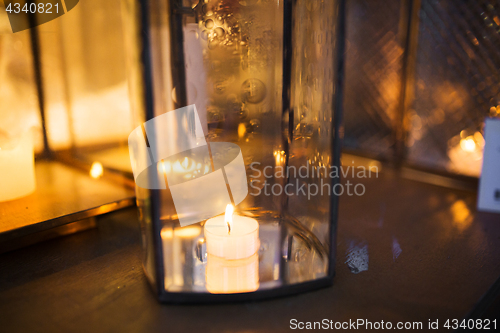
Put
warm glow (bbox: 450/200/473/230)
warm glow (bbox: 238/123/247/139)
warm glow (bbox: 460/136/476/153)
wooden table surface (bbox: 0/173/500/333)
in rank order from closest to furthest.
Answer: wooden table surface (bbox: 0/173/500/333)
warm glow (bbox: 238/123/247/139)
warm glow (bbox: 450/200/473/230)
warm glow (bbox: 460/136/476/153)

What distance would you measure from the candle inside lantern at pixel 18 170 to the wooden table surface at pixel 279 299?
0.08 meters

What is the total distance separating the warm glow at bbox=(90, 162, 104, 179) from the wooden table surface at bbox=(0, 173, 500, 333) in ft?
0.24

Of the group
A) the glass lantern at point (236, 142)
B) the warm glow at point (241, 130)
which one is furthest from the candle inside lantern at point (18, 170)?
the warm glow at point (241, 130)

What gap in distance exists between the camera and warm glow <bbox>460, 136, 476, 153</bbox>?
770 millimetres

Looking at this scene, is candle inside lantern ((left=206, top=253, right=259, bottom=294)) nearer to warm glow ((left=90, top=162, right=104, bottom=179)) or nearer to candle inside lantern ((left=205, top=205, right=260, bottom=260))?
candle inside lantern ((left=205, top=205, right=260, bottom=260))

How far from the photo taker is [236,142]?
1.51 ft

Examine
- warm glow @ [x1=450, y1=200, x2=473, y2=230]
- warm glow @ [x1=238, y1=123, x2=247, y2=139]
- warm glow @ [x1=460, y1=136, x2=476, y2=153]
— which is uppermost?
warm glow @ [x1=238, y1=123, x2=247, y2=139]

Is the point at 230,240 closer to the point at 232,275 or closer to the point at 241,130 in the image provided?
the point at 232,275

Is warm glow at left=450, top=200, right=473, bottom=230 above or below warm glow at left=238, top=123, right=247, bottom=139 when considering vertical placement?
below

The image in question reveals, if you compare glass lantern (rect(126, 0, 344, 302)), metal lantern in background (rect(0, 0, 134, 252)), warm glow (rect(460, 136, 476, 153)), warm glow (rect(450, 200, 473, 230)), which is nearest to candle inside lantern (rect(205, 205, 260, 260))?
glass lantern (rect(126, 0, 344, 302))

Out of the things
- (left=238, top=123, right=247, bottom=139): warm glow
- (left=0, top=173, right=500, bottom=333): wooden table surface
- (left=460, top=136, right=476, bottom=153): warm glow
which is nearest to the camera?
(left=0, top=173, right=500, bottom=333): wooden table surface

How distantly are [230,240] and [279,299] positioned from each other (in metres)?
0.08

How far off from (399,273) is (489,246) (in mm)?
160

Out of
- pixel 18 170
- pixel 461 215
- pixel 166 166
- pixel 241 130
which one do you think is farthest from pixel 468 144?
pixel 18 170
